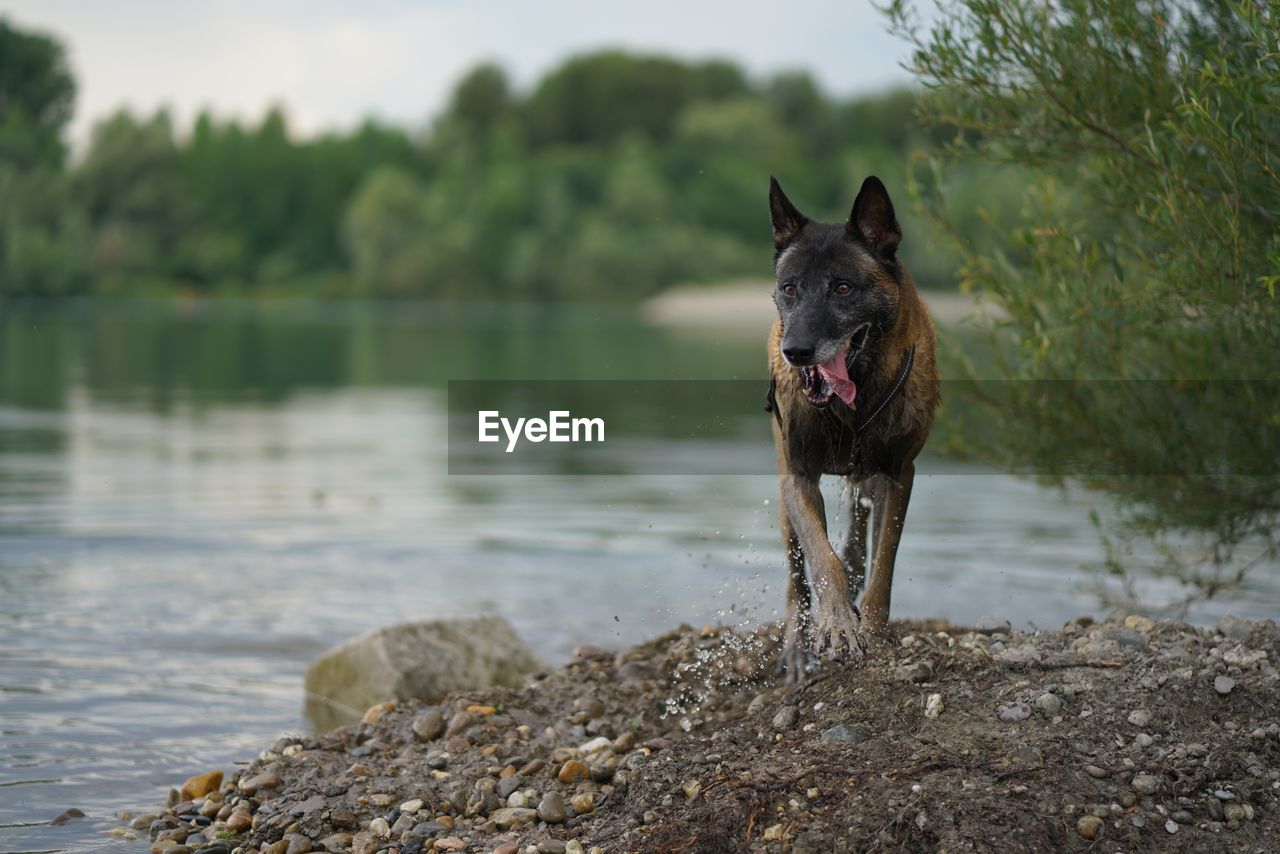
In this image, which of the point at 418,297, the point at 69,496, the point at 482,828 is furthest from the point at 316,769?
the point at 418,297

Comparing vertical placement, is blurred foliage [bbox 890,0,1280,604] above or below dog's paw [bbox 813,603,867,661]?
above

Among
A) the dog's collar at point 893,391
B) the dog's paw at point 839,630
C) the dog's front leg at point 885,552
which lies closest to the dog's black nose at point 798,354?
the dog's collar at point 893,391

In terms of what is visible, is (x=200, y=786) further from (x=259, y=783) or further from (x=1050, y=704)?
(x=1050, y=704)

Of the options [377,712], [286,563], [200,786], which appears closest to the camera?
[200,786]

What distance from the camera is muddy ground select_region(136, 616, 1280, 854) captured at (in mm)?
6891

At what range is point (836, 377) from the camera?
7824mm

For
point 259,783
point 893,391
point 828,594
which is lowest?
point 259,783

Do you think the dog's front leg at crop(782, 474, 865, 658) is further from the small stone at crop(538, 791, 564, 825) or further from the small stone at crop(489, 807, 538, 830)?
the small stone at crop(489, 807, 538, 830)

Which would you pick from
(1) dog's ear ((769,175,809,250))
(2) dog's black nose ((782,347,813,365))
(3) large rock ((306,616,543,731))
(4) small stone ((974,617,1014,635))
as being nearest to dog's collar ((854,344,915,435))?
(2) dog's black nose ((782,347,813,365))

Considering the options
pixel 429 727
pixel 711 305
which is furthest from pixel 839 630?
pixel 711 305

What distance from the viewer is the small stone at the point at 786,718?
321 inches

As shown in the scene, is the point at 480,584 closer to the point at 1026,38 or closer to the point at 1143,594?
Result: the point at 1143,594

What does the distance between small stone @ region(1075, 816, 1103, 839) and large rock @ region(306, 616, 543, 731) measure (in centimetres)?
586

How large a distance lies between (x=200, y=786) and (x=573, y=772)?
2675 millimetres
